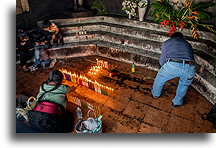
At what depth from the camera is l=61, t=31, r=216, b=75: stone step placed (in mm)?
5110

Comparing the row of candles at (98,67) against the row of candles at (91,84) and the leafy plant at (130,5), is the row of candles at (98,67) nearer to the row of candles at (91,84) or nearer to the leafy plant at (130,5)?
the row of candles at (91,84)

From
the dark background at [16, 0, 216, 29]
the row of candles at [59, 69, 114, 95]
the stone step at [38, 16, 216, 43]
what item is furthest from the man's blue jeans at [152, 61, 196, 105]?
the dark background at [16, 0, 216, 29]

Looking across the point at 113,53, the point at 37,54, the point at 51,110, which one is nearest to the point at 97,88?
the point at 51,110

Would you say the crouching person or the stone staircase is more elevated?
the stone staircase

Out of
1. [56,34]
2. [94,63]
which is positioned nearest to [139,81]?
[94,63]

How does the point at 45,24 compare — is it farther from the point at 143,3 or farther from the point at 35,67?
the point at 143,3

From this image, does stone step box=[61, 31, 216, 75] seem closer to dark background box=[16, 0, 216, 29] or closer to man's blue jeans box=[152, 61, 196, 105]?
man's blue jeans box=[152, 61, 196, 105]

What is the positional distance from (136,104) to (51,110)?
Answer: 2527 mm

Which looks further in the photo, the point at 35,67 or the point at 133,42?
the point at 133,42

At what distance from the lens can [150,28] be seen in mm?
7043

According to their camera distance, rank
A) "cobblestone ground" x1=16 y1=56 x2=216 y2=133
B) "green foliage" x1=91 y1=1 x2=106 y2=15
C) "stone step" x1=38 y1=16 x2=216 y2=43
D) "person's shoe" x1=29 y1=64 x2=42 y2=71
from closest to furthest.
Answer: "cobblestone ground" x1=16 y1=56 x2=216 y2=133 < "stone step" x1=38 y1=16 x2=216 y2=43 < "person's shoe" x1=29 y1=64 x2=42 y2=71 < "green foliage" x1=91 y1=1 x2=106 y2=15

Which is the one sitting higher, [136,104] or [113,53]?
[113,53]

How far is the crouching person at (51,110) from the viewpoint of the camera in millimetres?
3225

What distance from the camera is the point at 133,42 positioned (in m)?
6.68
